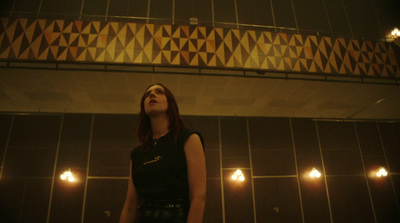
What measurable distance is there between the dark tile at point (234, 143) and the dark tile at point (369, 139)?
171 inches

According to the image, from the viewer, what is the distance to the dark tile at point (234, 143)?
771 centimetres

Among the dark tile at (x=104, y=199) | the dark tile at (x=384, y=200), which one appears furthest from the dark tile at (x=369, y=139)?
the dark tile at (x=104, y=199)

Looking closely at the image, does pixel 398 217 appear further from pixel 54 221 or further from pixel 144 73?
pixel 54 221

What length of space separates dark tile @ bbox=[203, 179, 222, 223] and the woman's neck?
632cm

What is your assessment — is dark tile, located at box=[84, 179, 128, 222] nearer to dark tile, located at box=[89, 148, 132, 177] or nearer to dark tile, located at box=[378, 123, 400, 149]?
dark tile, located at box=[89, 148, 132, 177]

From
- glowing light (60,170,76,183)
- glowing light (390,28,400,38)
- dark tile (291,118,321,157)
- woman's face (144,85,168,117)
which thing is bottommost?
woman's face (144,85,168,117)

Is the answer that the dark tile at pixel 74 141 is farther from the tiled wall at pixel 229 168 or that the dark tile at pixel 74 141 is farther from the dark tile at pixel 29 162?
the dark tile at pixel 29 162

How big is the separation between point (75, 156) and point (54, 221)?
183cm

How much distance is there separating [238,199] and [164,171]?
677 centimetres

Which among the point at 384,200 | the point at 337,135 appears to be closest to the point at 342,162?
the point at 337,135

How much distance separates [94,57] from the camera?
5184mm

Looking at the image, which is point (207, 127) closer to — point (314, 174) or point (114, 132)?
point (114, 132)

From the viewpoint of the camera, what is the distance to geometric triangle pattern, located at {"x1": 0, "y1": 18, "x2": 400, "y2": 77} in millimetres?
5176

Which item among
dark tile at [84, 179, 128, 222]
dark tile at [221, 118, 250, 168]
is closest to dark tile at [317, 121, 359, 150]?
dark tile at [221, 118, 250, 168]
